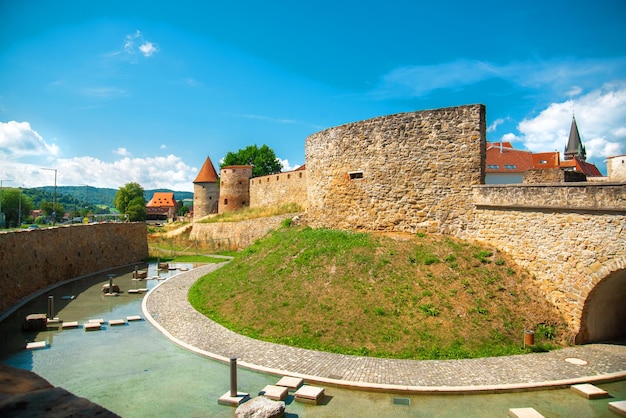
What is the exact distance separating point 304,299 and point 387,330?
3307 mm

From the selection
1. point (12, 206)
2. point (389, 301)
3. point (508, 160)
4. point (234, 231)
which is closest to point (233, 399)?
point (389, 301)

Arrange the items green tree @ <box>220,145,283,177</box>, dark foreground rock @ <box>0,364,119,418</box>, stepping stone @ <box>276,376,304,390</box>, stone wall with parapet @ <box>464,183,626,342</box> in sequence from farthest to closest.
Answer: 1. green tree @ <box>220,145,283,177</box>
2. stone wall with parapet @ <box>464,183,626,342</box>
3. stepping stone @ <box>276,376,304,390</box>
4. dark foreground rock @ <box>0,364,119,418</box>

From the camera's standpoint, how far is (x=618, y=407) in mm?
8422

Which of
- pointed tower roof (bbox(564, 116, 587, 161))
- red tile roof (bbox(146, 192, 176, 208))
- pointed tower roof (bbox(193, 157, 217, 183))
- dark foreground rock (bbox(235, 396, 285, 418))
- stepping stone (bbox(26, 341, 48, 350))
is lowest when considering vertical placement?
stepping stone (bbox(26, 341, 48, 350))

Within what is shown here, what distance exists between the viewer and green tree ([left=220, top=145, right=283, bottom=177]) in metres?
66.6

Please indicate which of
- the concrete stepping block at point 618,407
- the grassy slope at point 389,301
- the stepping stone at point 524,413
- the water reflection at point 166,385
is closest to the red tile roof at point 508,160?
the grassy slope at point 389,301

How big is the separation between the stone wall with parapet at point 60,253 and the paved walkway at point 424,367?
10.5 metres

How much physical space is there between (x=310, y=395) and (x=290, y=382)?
0.85 meters

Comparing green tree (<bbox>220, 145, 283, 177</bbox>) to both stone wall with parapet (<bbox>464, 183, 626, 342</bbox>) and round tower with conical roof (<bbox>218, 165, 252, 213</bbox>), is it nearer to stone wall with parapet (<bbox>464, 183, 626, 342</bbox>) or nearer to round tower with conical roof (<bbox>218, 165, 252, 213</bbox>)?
round tower with conical roof (<bbox>218, 165, 252, 213</bbox>)

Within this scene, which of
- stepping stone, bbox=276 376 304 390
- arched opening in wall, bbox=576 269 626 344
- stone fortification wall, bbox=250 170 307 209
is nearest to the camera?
stepping stone, bbox=276 376 304 390

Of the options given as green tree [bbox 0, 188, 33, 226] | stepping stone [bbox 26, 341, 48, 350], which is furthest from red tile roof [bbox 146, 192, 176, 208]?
stepping stone [bbox 26, 341, 48, 350]

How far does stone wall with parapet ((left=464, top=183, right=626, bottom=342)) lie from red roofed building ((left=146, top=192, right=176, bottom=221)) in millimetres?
101568

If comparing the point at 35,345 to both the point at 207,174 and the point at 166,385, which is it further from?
the point at 207,174

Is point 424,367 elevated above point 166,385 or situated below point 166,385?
above
